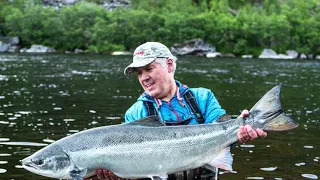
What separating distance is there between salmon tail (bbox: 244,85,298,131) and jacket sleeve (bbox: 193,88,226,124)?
427mm

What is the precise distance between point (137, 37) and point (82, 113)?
282 feet

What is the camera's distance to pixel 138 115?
579cm

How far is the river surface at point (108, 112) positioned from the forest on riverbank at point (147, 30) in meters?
66.5

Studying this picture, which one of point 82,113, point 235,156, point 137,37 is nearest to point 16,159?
point 235,156

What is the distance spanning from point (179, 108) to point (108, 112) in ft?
48.8

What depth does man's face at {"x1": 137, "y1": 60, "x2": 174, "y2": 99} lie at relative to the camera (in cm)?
559

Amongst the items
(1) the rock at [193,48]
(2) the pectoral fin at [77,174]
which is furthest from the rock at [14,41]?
(2) the pectoral fin at [77,174]

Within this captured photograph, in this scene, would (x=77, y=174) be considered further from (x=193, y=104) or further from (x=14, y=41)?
(x=14, y=41)

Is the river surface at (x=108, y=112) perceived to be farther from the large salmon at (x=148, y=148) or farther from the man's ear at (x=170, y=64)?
the man's ear at (x=170, y=64)

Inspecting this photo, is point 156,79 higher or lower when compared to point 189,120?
higher

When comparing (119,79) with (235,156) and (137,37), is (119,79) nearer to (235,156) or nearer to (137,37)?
(235,156)

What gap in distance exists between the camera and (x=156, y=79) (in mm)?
5609

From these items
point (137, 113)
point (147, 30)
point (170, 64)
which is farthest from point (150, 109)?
point (147, 30)

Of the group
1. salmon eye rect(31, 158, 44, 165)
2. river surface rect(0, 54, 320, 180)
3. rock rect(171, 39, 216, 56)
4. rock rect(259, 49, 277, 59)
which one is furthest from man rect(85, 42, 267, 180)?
rock rect(259, 49, 277, 59)
